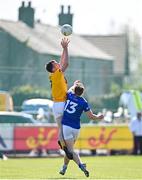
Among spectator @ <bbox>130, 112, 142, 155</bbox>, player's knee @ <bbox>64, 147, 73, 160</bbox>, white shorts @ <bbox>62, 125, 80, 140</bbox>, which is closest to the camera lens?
player's knee @ <bbox>64, 147, 73, 160</bbox>

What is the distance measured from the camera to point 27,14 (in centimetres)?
6088

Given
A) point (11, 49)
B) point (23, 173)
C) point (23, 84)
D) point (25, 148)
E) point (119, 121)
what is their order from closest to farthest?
point (23, 173), point (25, 148), point (119, 121), point (23, 84), point (11, 49)

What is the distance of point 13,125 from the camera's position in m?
36.2

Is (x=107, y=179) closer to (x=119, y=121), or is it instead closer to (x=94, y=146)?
(x=94, y=146)

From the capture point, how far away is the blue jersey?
1869 cm

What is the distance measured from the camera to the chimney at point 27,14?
55263mm

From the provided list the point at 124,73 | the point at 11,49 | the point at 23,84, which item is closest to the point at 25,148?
the point at 23,84

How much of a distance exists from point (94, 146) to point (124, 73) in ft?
162

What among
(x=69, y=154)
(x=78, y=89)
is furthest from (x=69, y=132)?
(x=78, y=89)

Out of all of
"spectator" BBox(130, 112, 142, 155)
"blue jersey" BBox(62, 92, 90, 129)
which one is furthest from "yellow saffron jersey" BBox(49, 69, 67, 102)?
"spectator" BBox(130, 112, 142, 155)

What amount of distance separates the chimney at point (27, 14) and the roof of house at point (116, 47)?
55.7 feet

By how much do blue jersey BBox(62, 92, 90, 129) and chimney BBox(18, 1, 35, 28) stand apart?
3515 cm

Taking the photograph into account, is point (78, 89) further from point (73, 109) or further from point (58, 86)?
point (58, 86)

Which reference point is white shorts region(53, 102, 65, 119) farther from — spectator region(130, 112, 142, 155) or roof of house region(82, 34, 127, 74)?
roof of house region(82, 34, 127, 74)
